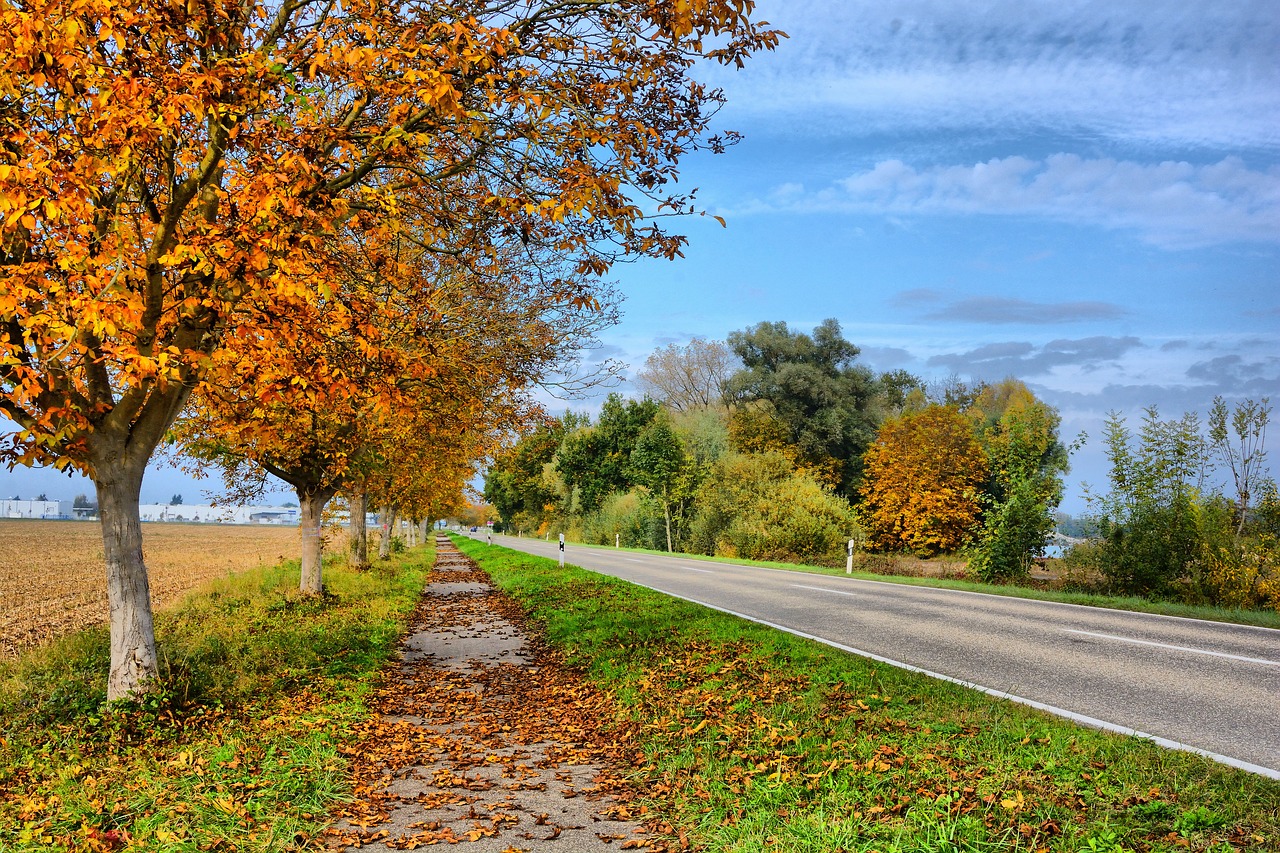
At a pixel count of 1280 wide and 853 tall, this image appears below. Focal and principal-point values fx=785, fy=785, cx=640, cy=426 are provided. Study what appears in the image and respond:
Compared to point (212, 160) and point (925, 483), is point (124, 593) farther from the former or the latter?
point (925, 483)

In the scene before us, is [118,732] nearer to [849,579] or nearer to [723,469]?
[849,579]

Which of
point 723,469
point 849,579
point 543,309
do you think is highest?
point 543,309

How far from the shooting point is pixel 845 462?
4706cm

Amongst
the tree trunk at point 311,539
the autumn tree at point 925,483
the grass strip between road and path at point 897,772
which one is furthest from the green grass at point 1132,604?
the autumn tree at point 925,483

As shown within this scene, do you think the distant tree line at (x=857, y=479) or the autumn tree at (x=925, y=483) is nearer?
the distant tree line at (x=857, y=479)

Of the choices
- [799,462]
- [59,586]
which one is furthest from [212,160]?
[799,462]

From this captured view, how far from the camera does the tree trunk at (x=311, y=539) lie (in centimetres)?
1625

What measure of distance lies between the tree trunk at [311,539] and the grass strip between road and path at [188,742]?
4.37 m

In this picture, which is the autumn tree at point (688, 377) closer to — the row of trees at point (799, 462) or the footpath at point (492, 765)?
the row of trees at point (799, 462)

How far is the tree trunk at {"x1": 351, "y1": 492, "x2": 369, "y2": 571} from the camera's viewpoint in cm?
2341

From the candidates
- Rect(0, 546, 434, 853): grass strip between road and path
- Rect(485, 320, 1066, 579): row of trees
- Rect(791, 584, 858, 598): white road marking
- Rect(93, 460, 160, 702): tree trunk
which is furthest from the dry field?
Rect(791, 584, 858, 598): white road marking

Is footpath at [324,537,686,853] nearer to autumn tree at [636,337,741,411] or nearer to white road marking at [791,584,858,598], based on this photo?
white road marking at [791,584,858,598]

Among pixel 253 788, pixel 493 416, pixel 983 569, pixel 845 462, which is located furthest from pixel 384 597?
pixel 845 462

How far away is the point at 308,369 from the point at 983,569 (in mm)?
17728
